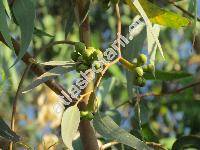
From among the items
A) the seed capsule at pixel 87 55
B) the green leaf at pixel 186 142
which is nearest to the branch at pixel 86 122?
the seed capsule at pixel 87 55

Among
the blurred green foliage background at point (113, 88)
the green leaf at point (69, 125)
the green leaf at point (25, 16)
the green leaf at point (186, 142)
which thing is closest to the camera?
the green leaf at point (69, 125)

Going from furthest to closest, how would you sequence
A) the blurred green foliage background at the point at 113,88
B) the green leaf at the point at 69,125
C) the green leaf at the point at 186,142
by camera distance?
1. the blurred green foliage background at the point at 113,88
2. the green leaf at the point at 186,142
3. the green leaf at the point at 69,125

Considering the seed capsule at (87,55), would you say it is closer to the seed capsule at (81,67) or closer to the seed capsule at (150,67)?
the seed capsule at (81,67)

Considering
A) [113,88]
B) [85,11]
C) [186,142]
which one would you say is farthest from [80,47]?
[113,88]

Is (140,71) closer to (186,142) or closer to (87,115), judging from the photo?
(87,115)

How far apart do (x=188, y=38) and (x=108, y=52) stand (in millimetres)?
2490

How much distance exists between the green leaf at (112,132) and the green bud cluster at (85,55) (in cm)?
10

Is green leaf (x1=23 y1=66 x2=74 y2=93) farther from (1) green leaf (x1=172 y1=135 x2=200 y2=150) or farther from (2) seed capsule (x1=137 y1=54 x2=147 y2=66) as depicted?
(1) green leaf (x1=172 y1=135 x2=200 y2=150)

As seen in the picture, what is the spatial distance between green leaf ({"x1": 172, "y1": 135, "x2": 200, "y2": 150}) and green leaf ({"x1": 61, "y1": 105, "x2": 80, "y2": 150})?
0.51m

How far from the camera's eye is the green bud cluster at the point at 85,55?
107 cm

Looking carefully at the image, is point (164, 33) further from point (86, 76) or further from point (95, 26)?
point (86, 76)

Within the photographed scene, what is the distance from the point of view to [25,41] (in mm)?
1086

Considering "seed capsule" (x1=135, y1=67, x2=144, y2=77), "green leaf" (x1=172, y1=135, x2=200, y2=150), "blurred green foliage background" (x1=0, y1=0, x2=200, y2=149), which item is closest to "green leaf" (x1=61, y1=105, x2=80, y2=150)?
"seed capsule" (x1=135, y1=67, x2=144, y2=77)

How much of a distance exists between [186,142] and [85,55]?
1.79 feet
